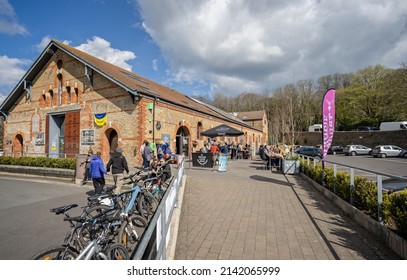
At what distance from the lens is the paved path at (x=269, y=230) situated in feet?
11.8

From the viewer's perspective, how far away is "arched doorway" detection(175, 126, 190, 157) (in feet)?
59.4

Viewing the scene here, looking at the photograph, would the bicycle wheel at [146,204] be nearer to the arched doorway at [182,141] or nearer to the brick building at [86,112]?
the brick building at [86,112]

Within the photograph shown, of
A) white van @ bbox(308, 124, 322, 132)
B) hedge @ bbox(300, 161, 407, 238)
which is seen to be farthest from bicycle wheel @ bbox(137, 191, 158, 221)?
white van @ bbox(308, 124, 322, 132)

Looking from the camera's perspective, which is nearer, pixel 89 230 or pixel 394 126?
pixel 89 230

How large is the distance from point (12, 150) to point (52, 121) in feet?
20.8

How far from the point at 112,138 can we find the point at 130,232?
13.0 metres

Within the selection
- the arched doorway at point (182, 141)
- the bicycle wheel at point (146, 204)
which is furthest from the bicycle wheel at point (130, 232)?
the arched doorway at point (182, 141)

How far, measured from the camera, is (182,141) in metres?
18.4

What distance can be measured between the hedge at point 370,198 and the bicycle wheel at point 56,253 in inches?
189

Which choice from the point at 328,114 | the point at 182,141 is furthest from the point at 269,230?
the point at 182,141

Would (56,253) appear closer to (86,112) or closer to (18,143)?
(86,112)

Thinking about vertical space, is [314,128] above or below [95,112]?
above

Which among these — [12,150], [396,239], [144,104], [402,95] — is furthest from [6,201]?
[402,95]

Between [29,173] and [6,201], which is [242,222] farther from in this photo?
[29,173]
